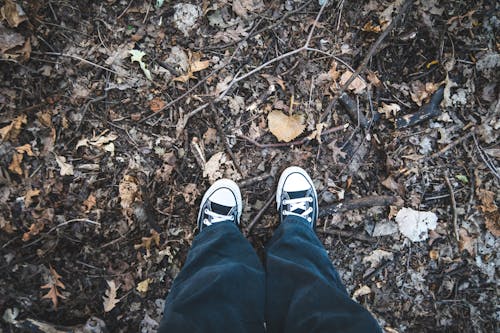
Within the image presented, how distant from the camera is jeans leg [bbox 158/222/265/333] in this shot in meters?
1.77

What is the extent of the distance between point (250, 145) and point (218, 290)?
127cm

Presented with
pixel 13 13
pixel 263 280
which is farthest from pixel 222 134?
Answer: pixel 13 13

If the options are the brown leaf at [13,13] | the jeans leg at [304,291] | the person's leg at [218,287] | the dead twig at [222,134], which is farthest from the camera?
the dead twig at [222,134]

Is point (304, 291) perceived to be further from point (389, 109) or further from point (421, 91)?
point (421, 91)

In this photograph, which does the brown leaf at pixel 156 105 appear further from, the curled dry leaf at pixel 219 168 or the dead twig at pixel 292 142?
the dead twig at pixel 292 142

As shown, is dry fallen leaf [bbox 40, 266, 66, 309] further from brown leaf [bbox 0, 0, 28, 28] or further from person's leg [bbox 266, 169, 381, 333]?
brown leaf [bbox 0, 0, 28, 28]

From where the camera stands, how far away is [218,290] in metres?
1.91

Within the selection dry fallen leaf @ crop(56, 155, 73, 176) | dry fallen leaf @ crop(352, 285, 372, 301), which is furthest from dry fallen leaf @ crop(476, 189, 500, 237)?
dry fallen leaf @ crop(56, 155, 73, 176)

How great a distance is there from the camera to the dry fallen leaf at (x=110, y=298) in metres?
2.54

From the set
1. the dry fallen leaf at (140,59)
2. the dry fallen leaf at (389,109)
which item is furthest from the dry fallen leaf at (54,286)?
the dry fallen leaf at (389,109)

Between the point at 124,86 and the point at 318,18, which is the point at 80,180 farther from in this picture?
the point at 318,18

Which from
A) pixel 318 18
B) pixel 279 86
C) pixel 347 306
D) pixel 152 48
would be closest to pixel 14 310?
pixel 152 48

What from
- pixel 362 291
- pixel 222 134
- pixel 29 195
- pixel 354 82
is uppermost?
pixel 354 82

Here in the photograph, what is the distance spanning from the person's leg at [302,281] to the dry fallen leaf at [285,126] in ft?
1.04
